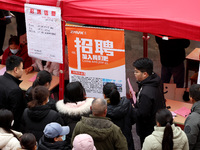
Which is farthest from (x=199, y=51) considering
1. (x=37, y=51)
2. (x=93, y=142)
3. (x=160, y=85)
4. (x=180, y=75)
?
(x=93, y=142)

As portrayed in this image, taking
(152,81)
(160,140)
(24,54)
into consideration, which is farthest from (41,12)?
(160,140)

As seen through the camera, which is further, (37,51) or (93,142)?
(37,51)

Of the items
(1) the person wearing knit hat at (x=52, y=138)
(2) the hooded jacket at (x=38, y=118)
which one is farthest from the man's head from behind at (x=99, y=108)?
(2) the hooded jacket at (x=38, y=118)

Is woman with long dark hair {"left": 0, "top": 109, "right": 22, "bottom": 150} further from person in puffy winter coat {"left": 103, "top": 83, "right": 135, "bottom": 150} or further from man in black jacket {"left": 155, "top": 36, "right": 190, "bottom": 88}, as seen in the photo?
man in black jacket {"left": 155, "top": 36, "right": 190, "bottom": 88}

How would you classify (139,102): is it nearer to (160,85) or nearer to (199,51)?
(160,85)

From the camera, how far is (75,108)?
3824mm

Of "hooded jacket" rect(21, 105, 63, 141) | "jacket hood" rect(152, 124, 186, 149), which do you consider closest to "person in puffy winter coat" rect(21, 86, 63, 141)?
"hooded jacket" rect(21, 105, 63, 141)

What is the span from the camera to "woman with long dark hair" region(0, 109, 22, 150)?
3.38m

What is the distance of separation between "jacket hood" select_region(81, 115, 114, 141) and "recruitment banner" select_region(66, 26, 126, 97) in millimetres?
1347

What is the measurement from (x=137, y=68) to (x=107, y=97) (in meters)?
0.67

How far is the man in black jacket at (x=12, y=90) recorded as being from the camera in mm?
4273

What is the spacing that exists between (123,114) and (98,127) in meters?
0.58

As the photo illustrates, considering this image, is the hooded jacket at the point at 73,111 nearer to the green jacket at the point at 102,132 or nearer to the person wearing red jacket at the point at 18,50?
the green jacket at the point at 102,132

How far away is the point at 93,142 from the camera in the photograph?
10.5 feet
